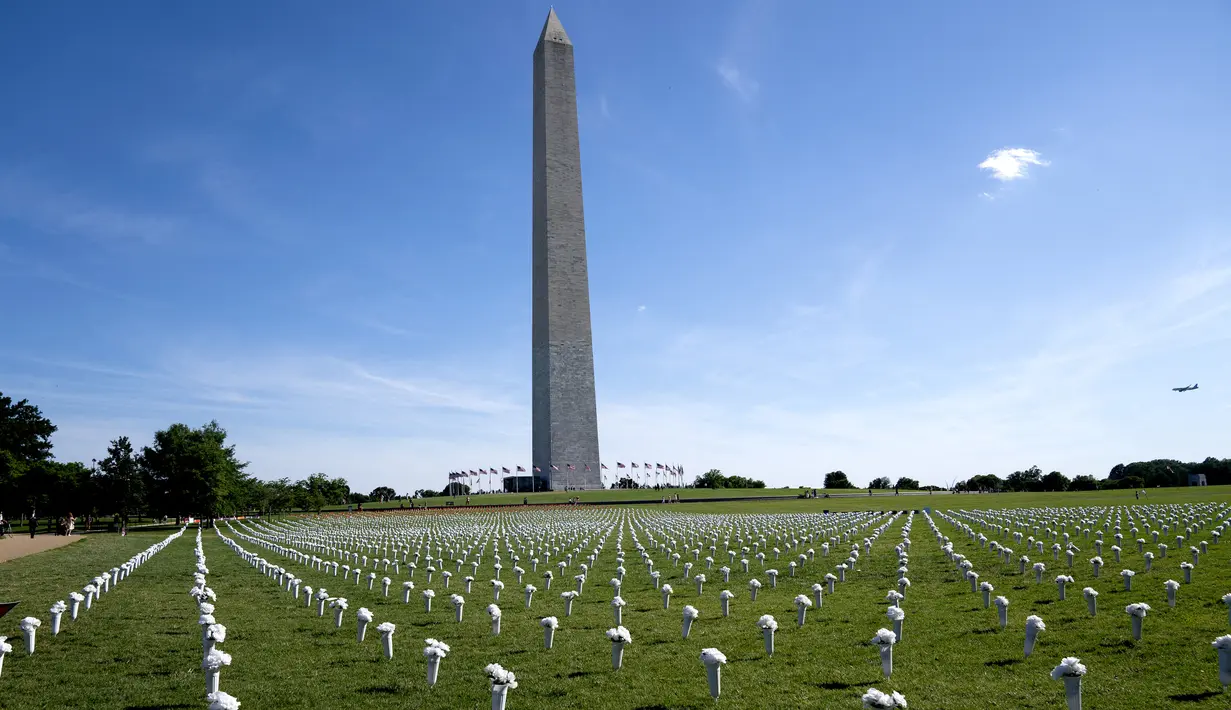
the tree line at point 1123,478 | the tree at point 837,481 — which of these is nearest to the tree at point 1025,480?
the tree line at point 1123,478

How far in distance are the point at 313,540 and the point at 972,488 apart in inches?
3274

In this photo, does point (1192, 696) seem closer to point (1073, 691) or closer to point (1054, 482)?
point (1073, 691)

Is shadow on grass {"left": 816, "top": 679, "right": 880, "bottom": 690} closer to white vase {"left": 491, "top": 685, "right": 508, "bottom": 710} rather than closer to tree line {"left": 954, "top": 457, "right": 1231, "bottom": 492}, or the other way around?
white vase {"left": 491, "top": 685, "right": 508, "bottom": 710}

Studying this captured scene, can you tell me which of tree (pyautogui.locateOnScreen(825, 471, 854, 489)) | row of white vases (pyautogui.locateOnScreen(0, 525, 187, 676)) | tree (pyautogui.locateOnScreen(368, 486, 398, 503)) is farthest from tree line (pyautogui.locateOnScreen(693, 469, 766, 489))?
row of white vases (pyautogui.locateOnScreen(0, 525, 187, 676))

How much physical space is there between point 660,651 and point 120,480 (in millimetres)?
57579

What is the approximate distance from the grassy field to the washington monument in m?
52.9

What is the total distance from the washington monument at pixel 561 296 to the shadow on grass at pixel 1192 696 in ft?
204

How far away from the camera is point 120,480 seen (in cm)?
5422

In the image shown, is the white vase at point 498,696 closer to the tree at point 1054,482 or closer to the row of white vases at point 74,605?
the row of white vases at point 74,605

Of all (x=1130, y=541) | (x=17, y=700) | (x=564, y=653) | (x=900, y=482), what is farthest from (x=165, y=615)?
(x=900, y=482)

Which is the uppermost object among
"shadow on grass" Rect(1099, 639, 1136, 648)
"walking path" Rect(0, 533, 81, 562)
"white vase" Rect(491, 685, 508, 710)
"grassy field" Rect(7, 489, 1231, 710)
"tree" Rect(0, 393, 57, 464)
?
"tree" Rect(0, 393, 57, 464)

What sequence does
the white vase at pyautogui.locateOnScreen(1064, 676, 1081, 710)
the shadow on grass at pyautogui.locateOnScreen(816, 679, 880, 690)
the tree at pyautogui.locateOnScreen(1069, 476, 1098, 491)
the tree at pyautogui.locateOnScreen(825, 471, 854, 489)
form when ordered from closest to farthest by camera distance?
the white vase at pyautogui.locateOnScreen(1064, 676, 1081, 710)
the shadow on grass at pyautogui.locateOnScreen(816, 679, 880, 690)
the tree at pyautogui.locateOnScreen(1069, 476, 1098, 491)
the tree at pyautogui.locateOnScreen(825, 471, 854, 489)

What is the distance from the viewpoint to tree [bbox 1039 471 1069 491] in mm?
74369

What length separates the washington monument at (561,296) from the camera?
69.2 meters
